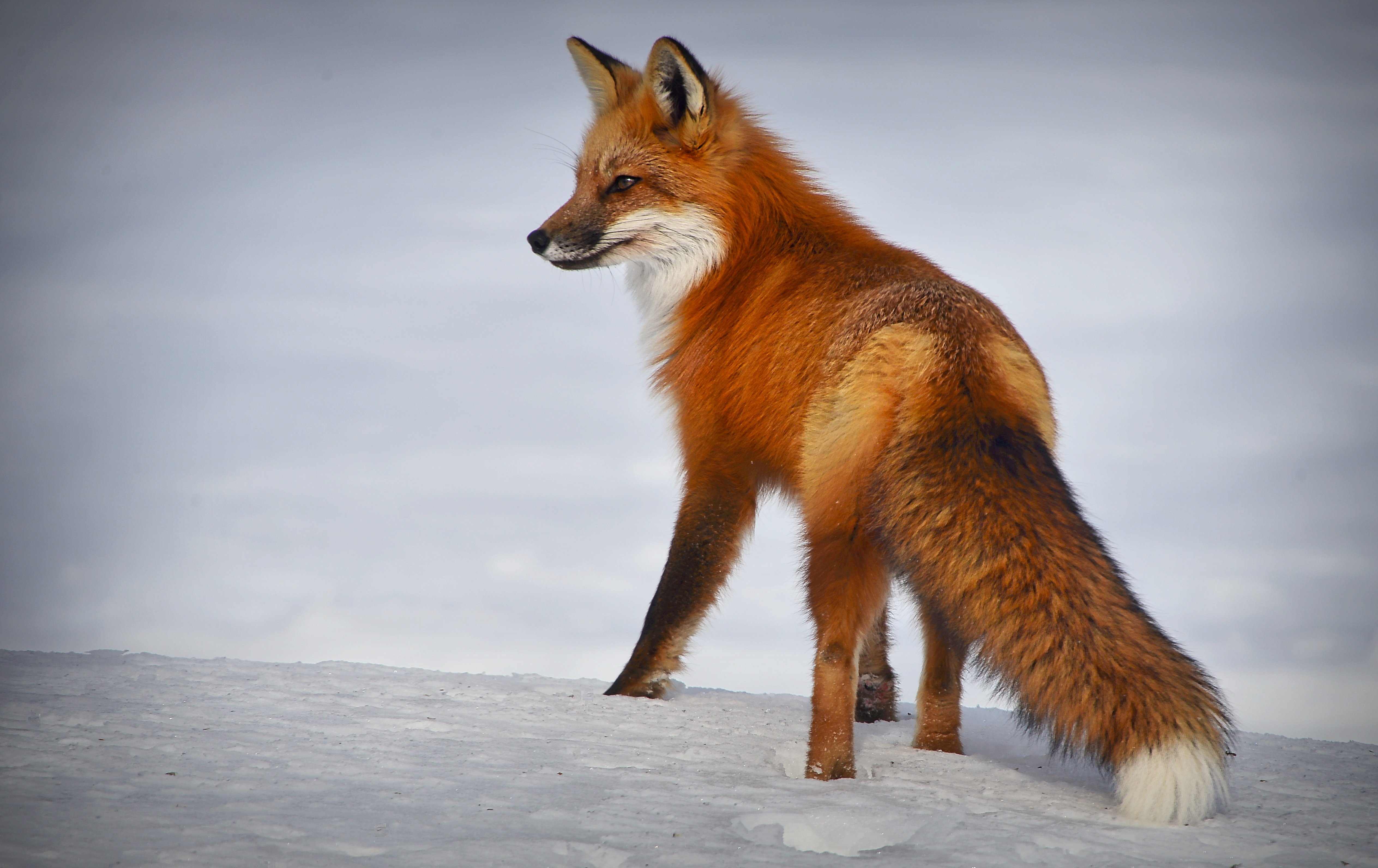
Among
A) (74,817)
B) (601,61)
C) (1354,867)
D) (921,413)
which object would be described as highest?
(601,61)

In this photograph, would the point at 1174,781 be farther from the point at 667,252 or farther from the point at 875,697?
the point at 667,252

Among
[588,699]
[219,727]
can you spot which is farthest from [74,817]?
[588,699]

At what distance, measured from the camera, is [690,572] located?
5.16 m

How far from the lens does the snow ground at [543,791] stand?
304 cm

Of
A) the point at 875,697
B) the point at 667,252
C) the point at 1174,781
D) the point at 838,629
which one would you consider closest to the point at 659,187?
the point at 667,252

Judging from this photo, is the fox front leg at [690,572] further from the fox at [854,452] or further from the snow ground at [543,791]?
the snow ground at [543,791]

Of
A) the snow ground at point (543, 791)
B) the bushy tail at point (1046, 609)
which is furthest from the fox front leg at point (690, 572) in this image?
the bushy tail at point (1046, 609)

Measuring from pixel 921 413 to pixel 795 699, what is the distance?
3048mm

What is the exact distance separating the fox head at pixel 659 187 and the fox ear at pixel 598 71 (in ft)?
0.79

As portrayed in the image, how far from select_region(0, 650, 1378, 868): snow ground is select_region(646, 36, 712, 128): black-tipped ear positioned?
3099 millimetres

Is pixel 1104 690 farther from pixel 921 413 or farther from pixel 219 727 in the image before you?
pixel 219 727

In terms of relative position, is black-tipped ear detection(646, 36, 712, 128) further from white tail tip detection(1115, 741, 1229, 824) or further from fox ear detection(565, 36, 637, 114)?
white tail tip detection(1115, 741, 1229, 824)

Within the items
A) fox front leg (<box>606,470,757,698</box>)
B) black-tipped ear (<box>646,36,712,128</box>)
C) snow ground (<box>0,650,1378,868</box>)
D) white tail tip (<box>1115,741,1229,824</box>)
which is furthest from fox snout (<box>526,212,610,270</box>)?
white tail tip (<box>1115,741,1229,824</box>)

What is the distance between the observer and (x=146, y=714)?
179 inches
